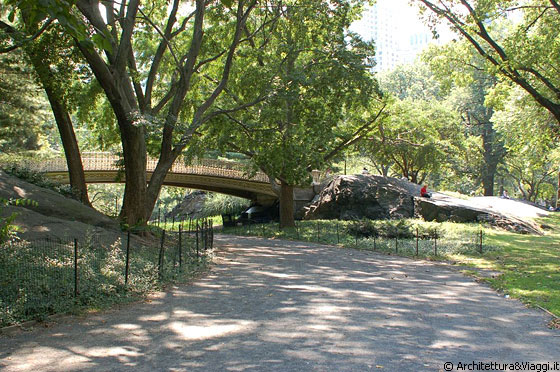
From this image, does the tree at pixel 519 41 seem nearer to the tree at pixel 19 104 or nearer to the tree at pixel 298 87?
the tree at pixel 298 87

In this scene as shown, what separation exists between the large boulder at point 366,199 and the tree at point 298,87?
6.15 meters

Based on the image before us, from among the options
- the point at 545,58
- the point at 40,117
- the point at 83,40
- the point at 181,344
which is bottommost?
the point at 181,344

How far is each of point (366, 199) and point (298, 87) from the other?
1144 centimetres

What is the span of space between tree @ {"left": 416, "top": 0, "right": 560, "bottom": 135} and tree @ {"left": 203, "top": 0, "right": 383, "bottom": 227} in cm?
365

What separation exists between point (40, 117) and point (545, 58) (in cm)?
2271

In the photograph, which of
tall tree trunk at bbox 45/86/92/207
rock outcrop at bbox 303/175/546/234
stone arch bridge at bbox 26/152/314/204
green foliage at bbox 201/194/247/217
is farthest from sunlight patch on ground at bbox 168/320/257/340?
green foliage at bbox 201/194/247/217

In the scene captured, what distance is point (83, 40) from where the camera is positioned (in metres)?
6.29

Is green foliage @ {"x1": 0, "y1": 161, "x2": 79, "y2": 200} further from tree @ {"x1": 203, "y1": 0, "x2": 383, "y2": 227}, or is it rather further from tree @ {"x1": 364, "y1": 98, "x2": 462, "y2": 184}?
tree @ {"x1": 364, "y1": 98, "x2": 462, "y2": 184}

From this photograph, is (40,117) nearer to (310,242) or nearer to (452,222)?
(310,242)

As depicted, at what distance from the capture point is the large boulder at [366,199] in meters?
28.1

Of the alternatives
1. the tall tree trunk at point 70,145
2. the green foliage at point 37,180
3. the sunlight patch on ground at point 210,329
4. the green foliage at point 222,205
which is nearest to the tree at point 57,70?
the tall tree trunk at point 70,145

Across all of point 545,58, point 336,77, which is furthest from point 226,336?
point 545,58

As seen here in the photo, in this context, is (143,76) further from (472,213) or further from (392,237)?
(472,213)

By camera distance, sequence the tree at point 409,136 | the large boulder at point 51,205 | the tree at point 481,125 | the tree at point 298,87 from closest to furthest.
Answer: the large boulder at point 51,205
the tree at point 298,87
the tree at point 409,136
the tree at point 481,125
